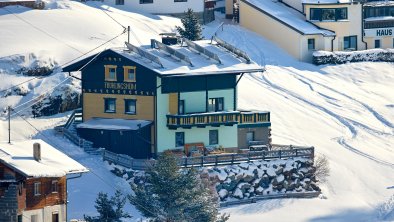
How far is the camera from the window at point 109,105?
347 ft

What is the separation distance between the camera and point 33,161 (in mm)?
87375

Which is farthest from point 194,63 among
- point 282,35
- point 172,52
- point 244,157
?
point 282,35

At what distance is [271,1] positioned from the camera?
5325 inches

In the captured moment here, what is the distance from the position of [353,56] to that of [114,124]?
100 feet

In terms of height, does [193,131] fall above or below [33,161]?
above

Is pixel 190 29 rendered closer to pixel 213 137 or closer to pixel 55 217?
pixel 213 137

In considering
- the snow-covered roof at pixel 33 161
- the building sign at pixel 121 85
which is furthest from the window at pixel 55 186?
the building sign at pixel 121 85

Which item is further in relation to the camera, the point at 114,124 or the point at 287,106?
the point at 287,106

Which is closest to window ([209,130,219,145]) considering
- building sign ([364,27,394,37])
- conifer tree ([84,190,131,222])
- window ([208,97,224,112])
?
window ([208,97,224,112])

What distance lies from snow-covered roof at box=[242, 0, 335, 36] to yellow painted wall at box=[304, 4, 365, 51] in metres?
0.79

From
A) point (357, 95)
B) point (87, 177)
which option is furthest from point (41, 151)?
point (357, 95)

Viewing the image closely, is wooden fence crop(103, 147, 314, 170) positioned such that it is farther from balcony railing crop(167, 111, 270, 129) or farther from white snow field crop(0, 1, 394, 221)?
balcony railing crop(167, 111, 270, 129)

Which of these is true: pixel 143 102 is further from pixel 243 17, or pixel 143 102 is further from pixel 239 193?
pixel 243 17

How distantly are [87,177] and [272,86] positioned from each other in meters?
24.1
